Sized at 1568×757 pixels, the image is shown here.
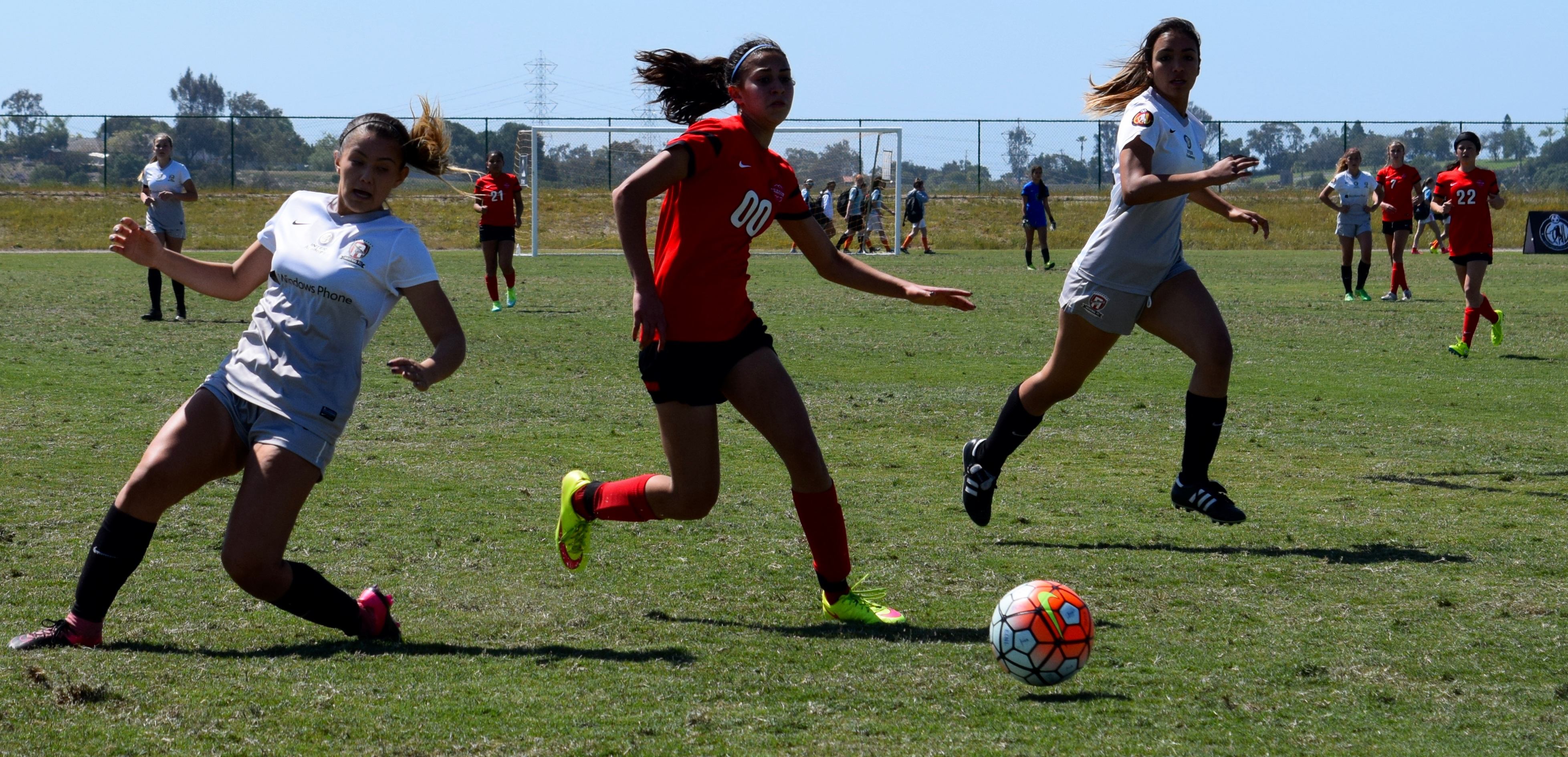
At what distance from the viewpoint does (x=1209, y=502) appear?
5.95m

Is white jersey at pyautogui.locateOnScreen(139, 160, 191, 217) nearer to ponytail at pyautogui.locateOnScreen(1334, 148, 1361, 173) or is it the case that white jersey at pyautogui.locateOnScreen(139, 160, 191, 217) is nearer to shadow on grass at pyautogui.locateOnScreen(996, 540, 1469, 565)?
shadow on grass at pyautogui.locateOnScreen(996, 540, 1469, 565)

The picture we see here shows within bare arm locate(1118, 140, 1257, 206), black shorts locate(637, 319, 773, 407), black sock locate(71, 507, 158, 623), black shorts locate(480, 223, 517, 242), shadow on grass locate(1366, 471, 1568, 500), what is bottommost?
shadow on grass locate(1366, 471, 1568, 500)

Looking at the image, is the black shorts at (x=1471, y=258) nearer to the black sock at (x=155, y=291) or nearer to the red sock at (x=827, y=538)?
the red sock at (x=827, y=538)

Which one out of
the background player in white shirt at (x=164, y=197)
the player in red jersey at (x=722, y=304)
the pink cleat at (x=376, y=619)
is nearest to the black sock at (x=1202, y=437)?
the player in red jersey at (x=722, y=304)

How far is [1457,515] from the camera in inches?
248

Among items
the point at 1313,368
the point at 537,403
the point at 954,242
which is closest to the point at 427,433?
the point at 537,403

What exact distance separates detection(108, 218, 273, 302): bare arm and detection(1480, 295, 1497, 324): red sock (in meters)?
11.7

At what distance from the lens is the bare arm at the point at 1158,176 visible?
5.18 metres

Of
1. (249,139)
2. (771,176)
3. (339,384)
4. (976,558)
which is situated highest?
(249,139)

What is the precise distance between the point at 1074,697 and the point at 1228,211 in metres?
3.34

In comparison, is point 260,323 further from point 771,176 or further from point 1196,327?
point 1196,327

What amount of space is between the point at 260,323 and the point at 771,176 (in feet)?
5.56

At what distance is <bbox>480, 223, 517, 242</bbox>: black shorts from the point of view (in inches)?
712

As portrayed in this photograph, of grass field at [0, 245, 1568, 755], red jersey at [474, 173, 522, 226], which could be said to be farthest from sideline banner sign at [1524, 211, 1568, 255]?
red jersey at [474, 173, 522, 226]
